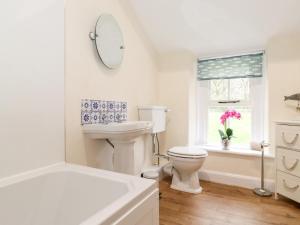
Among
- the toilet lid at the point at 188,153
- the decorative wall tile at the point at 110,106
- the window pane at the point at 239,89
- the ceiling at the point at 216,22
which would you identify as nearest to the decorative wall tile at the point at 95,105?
the decorative wall tile at the point at 110,106

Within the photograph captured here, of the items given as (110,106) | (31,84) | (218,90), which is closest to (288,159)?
(218,90)

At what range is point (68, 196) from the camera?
1.14m

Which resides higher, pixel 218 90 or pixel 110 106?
pixel 218 90

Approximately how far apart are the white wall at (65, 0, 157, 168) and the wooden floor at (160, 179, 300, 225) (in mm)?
763

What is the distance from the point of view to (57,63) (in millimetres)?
1395

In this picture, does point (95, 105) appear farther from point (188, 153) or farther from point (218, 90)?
point (218, 90)

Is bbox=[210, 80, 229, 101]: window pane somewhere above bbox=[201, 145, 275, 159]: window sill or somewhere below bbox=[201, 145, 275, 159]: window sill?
above

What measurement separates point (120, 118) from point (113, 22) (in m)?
0.94

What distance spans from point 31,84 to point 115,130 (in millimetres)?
629

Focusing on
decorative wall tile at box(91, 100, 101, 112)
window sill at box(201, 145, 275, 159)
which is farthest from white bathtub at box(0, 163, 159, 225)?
window sill at box(201, 145, 275, 159)

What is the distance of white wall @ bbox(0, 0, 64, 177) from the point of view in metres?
1.10

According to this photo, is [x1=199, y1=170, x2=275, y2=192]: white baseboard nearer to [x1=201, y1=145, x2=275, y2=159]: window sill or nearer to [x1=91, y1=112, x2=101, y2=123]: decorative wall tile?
[x1=201, y1=145, x2=275, y2=159]: window sill

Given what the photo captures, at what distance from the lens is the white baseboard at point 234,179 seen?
222cm

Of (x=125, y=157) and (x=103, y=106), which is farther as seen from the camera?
(x=103, y=106)
